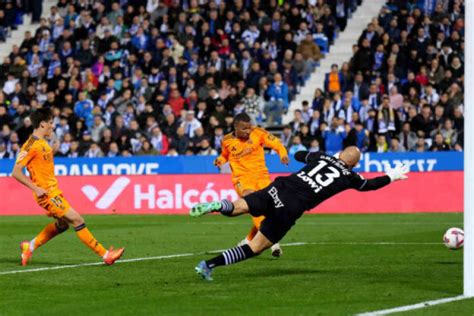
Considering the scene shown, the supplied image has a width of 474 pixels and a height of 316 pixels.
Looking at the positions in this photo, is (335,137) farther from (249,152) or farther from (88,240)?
(88,240)

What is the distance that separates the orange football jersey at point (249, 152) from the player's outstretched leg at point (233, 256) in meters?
4.64

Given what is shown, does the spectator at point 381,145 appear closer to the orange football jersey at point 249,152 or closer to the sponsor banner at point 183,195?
the sponsor banner at point 183,195

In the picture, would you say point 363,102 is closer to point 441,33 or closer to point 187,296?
point 441,33

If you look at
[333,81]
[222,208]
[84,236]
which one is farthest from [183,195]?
[222,208]

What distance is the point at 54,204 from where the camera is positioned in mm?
15664

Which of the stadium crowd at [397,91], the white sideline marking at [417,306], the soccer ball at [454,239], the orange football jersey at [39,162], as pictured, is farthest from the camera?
the stadium crowd at [397,91]

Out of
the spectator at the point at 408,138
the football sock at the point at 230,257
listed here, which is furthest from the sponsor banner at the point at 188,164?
the football sock at the point at 230,257

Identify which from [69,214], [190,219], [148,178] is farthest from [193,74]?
[69,214]

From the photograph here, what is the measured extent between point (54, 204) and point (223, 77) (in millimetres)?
20133

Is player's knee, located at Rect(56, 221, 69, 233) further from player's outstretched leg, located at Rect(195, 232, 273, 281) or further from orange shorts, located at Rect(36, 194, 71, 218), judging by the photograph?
player's outstretched leg, located at Rect(195, 232, 273, 281)

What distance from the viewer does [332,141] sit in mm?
31922

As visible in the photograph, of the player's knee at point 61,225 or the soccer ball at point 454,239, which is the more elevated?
the player's knee at point 61,225

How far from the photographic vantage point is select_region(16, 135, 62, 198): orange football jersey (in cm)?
1562

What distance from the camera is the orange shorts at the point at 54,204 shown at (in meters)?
15.6
